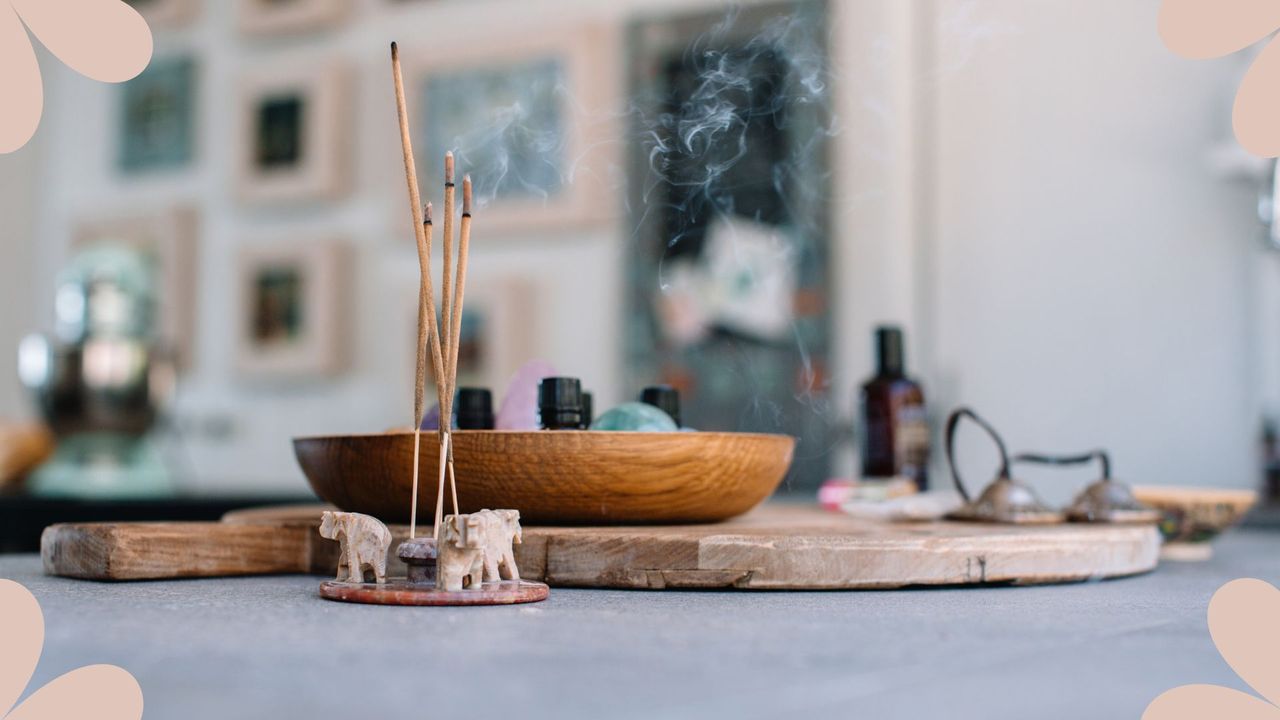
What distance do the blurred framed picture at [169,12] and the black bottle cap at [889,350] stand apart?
2326 mm

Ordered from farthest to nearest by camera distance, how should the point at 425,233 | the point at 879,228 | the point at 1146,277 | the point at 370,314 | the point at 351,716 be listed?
the point at 370,314 → the point at 879,228 → the point at 1146,277 → the point at 425,233 → the point at 351,716

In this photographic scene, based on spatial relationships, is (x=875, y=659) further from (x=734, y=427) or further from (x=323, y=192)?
(x=323, y=192)

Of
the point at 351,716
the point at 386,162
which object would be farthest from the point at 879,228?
the point at 351,716

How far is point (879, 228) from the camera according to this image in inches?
86.3

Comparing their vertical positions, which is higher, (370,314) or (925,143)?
(925,143)

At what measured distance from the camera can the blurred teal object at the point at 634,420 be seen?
85 cm

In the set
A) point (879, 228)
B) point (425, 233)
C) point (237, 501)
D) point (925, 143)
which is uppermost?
point (925, 143)

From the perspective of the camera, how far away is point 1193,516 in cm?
110

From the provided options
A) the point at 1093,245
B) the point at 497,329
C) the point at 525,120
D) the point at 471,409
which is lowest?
the point at 471,409

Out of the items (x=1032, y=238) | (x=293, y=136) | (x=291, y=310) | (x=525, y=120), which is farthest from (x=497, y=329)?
(x=1032, y=238)

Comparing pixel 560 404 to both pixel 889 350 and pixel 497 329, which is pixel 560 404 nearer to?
pixel 889 350

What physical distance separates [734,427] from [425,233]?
1625 mm

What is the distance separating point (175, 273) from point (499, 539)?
252cm

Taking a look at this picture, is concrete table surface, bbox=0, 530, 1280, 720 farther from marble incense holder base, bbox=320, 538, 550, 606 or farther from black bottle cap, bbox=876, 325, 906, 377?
black bottle cap, bbox=876, 325, 906, 377
